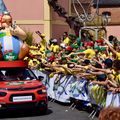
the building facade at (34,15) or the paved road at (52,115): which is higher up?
the building facade at (34,15)

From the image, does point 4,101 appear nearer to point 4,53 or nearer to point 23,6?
point 4,53

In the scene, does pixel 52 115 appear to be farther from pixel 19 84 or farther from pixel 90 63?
pixel 90 63

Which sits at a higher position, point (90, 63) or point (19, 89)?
point (90, 63)

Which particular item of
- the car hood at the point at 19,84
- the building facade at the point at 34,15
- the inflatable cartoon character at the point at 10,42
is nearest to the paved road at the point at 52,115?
the car hood at the point at 19,84

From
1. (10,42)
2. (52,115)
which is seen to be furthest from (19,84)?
(10,42)

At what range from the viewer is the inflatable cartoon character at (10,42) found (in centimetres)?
1331

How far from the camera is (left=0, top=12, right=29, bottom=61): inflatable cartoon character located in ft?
43.7

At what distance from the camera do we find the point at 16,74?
41.5ft

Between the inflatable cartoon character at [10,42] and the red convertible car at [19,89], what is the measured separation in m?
0.57

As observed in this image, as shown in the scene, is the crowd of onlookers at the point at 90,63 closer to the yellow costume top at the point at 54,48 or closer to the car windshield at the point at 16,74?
the yellow costume top at the point at 54,48

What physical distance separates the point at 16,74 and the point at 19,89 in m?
0.97

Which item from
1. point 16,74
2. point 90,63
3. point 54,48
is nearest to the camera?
point 90,63

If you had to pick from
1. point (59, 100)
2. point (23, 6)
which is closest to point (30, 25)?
point (23, 6)

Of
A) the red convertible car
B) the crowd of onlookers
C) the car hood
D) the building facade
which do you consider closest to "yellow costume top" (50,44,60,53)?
the crowd of onlookers
